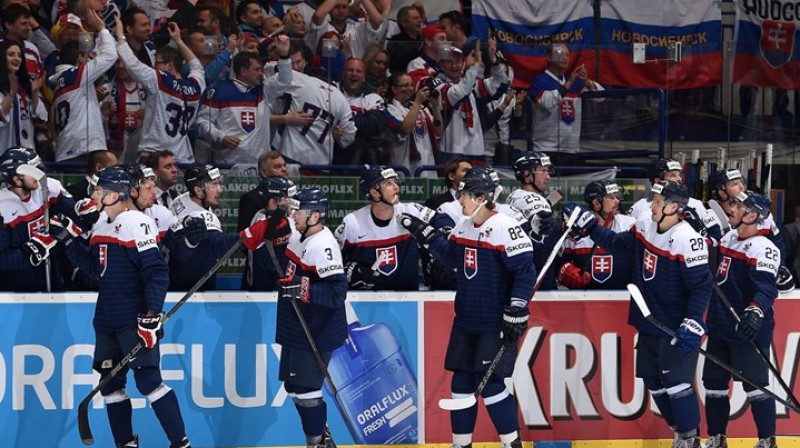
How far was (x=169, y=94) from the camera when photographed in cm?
950

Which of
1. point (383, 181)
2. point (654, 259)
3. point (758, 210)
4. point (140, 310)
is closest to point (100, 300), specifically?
point (140, 310)

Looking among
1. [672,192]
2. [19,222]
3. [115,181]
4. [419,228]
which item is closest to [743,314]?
[672,192]

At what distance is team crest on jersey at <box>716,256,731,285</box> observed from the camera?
8516mm

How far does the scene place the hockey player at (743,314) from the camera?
8328 millimetres

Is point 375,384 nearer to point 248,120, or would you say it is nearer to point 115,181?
point 115,181

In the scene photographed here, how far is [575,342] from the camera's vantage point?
8.70 metres

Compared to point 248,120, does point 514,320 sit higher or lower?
lower

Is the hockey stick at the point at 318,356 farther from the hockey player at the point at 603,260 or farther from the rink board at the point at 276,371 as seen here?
the hockey player at the point at 603,260

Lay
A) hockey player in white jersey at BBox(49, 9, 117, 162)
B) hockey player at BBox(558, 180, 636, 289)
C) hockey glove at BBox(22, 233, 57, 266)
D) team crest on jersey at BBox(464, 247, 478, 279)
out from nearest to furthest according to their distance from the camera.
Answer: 1. team crest on jersey at BBox(464, 247, 478, 279)
2. hockey glove at BBox(22, 233, 57, 266)
3. hockey player at BBox(558, 180, 636, 289)
4. hockey player in white jersey at BBox(49, 9, 117, 162)

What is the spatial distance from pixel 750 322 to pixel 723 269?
18.4 inches

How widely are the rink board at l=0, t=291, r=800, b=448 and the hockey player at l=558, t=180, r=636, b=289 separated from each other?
205mm

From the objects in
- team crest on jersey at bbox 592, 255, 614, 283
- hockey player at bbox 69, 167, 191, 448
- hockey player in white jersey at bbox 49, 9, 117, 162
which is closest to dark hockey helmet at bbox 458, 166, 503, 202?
team crest on jersey at bbox 592, 255, 614, 283

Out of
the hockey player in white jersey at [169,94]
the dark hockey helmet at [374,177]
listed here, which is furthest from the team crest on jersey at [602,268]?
the hockey player in white jersey at [169,94]

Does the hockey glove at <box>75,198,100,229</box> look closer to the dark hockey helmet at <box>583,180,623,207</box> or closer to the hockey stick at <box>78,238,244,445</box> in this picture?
the hockey stick at <box>78,238,244,445</box>
